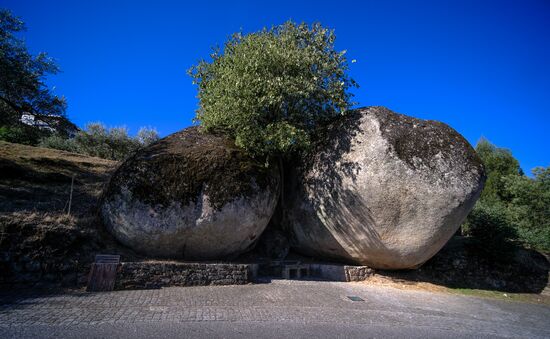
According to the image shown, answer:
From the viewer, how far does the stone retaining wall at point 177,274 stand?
29.6ft

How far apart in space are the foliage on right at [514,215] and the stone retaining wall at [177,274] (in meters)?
10.9

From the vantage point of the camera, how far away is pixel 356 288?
11.3 metres

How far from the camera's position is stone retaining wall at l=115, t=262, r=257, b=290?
9031 millimetres

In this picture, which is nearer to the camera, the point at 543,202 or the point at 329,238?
the point at 329,238

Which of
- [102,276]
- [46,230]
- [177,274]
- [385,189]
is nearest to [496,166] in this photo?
[385,189]

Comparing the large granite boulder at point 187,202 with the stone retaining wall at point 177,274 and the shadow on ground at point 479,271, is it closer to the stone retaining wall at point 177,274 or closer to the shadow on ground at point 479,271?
the stone retaining wall at point 177,274

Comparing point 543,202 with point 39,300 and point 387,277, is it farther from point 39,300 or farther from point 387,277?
point 39,300

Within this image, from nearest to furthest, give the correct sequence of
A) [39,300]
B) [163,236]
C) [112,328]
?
[112,328] < [39,300] < [163,236]

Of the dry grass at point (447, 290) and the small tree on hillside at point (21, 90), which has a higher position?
the small tree on hillside at point (21, 90)

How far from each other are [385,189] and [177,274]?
24.4ft

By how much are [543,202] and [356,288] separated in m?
16.2

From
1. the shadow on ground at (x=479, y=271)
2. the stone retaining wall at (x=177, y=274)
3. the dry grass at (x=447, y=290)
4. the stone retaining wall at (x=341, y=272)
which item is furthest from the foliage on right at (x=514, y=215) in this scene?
the stone retaining wall at (x=177, y=274)

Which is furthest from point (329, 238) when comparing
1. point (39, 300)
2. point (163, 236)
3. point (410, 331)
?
point (39, 300)

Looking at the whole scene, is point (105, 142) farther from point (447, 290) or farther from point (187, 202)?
point (447, 290)
